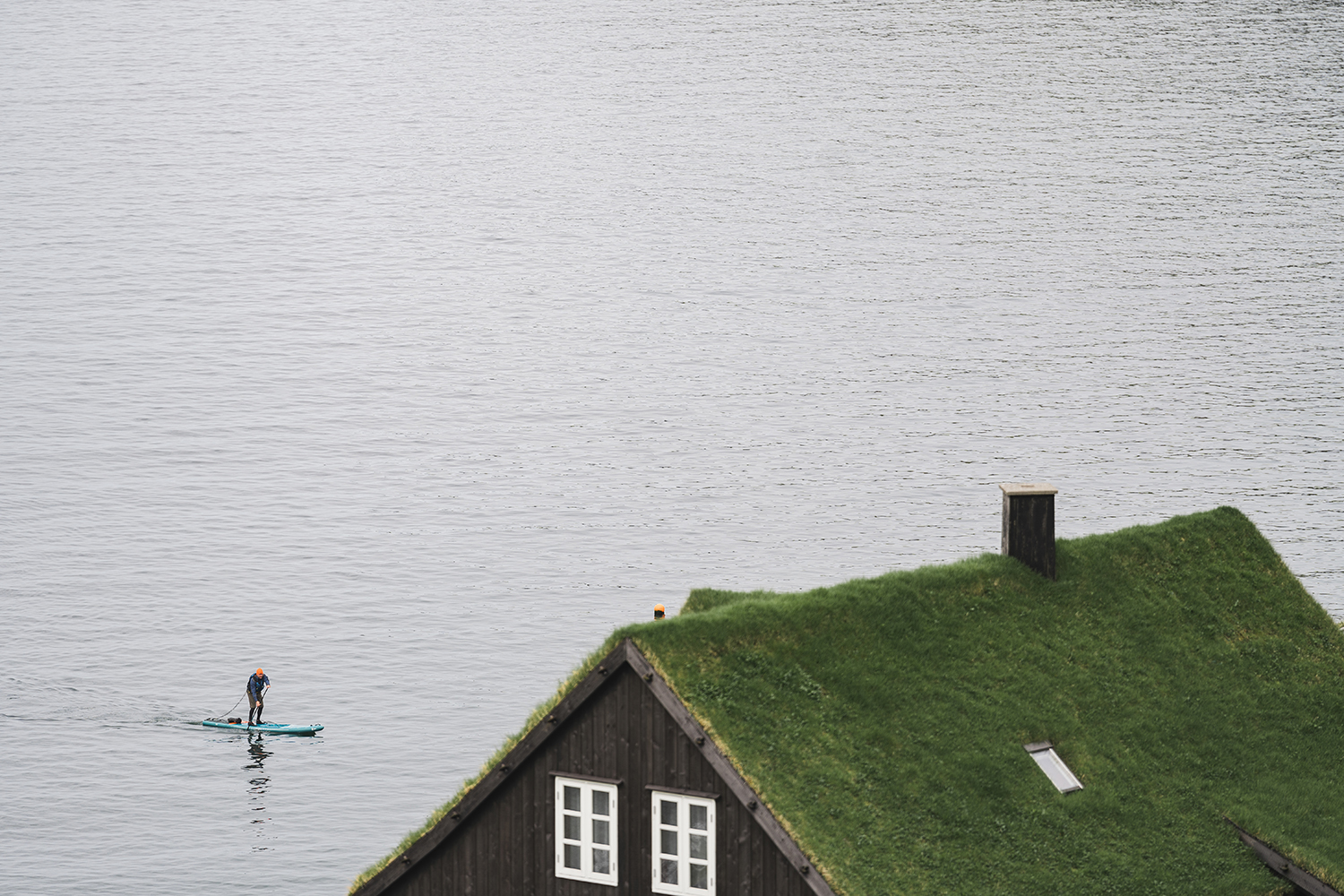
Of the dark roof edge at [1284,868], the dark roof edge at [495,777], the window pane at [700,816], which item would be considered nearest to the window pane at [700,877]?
the window pane at [700,816]

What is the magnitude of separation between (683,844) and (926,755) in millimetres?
5362

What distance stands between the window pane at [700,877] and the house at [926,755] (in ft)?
0.19

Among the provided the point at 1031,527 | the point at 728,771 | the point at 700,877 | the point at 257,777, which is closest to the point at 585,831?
the point at 700,877

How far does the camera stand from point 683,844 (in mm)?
34656

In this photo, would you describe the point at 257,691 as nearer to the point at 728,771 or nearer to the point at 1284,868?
the point at 728,771

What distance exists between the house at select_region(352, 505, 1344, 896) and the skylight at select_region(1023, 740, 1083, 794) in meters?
Result: 0.05

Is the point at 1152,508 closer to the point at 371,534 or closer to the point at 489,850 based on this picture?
the point at 371,534

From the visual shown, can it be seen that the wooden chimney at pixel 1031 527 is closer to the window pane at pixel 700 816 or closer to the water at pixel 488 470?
the window pane at pixel 700 816

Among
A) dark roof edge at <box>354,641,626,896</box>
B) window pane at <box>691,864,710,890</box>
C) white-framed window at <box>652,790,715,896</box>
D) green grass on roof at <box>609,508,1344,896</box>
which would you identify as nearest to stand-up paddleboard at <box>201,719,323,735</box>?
green grass on roof at <box>609,508,1344,896</box>

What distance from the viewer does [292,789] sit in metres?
97.1

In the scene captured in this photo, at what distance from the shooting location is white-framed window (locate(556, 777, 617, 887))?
3534cm

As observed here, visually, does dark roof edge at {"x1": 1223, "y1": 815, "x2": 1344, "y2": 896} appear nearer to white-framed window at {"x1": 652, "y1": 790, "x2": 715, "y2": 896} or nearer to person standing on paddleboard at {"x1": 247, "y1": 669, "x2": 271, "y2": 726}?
white-framed window at {"x1": 652, "y1": 790, "x2": 715, "y2": 896}

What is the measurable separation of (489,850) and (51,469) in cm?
11856

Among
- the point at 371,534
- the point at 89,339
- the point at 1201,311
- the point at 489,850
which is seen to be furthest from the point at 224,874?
the point at 1201,311
